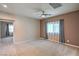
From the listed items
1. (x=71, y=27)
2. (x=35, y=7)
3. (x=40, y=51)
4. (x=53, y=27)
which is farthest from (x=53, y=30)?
(x=35, y=7)

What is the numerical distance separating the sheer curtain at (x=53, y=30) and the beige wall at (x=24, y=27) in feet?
3.15

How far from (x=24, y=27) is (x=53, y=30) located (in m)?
2.12

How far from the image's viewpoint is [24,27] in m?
6.36

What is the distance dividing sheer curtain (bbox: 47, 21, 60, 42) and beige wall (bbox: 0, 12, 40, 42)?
959 millimetres

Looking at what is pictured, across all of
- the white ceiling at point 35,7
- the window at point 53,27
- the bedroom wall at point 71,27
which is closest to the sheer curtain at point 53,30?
the window at point 53,27

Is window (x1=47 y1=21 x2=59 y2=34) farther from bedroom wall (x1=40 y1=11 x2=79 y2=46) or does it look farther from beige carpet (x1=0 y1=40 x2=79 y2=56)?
beige carpet (x1=0 y1=40 x2=79 y2=56)

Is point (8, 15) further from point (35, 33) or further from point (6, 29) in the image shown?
point (35, 33)

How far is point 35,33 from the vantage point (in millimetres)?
7160

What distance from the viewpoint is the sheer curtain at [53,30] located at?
620 cm

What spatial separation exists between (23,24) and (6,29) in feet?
4.88

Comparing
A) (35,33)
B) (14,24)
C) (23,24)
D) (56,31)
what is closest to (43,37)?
(35,33)

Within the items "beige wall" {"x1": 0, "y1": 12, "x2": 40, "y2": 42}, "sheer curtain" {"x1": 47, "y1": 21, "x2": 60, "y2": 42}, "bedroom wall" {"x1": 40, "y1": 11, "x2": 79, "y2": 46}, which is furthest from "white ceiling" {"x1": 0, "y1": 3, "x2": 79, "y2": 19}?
"sheer curtain" {"x1": 47, "y1": 21, "x2": 60, "y2": 42}

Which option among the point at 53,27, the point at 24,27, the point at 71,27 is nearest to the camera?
the point at 71,27

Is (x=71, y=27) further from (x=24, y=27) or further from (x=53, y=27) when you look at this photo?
(x=24, y=27)
